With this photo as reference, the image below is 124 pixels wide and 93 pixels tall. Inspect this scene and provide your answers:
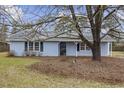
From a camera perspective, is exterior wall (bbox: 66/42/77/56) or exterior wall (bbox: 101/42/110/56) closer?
exterior wall (bbox: 101/42/110/56)

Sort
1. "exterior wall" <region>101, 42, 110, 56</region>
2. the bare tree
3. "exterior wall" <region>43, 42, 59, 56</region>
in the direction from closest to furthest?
the bare tree → "exterior wall" <region>101, 42, 110, 56</region> → "exterior wall" <region>43, 42, 59, 56</region>

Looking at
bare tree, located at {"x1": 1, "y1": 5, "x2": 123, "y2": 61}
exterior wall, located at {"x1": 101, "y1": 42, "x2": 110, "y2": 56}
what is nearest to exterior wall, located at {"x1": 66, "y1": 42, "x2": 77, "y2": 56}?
exterior wall, located at {"x1": 101, "y1": 42, "x2": 110, "y2": 56}

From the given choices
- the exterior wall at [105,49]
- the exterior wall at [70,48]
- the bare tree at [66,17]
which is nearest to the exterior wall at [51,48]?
the exterior wall at [70,48]

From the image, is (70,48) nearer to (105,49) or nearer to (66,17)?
(105,49)

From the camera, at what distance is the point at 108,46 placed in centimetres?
1841

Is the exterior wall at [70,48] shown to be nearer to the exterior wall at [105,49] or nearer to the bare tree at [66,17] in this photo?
the exterior wall at [105,49]

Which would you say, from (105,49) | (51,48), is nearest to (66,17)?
(105,49)

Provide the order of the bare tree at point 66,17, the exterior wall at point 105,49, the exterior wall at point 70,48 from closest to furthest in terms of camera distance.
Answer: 1. the bare tree at point 66,17
2. the exterior wall at point 105,49
3. the exterior wall at point 70,48

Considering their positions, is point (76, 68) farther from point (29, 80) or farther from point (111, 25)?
point (29, 80)

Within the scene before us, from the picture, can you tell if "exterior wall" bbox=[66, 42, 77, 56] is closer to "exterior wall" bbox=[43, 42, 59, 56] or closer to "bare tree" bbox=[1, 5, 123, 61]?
"exterior wall" bbox=[43, 42, 59, 56]

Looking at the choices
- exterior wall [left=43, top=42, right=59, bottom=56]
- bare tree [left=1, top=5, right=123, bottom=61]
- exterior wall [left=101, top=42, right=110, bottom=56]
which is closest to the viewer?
bare tree [left=1, top=5, right=123, bottom=61]

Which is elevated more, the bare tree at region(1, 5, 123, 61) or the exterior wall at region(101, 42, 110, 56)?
the bare tree at region(1, 5, 123, 61)
